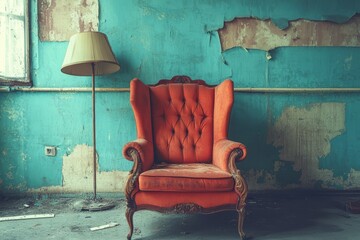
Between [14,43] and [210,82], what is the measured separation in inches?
74.7

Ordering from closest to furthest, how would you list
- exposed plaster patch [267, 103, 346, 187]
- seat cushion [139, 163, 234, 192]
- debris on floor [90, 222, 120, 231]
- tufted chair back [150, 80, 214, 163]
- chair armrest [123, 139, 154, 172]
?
1. seat cushion [139, 163, 234, 192]
2. chair armrest [123, 139, 154, 172]
3. debris on floor [90, 222, 120, 231]
4. tufted chair back [150, 80, 214, 163]
5. exposed plaster patch [267, 103, 346, 187]

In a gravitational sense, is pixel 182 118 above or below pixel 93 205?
above

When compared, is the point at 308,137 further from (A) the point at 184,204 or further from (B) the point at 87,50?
(B) the point at 87,50

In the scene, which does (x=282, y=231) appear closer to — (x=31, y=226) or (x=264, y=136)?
(x=264, y=136)

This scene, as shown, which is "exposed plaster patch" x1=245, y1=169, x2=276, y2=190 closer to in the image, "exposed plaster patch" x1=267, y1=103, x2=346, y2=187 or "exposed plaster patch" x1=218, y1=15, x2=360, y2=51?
"exposed plaster patch" x1=267, y1=103, x2=346, y2=187

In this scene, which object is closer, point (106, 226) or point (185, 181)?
point (185, 181)

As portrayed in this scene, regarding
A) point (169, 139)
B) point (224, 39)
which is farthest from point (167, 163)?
point (224, 39)

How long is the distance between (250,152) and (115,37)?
170 cm

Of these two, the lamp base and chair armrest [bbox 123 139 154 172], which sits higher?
chair armrest [bbox 123 139 154 172]

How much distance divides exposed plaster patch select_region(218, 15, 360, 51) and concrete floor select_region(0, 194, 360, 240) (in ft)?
→ 4.88

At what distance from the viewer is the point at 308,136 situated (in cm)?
351

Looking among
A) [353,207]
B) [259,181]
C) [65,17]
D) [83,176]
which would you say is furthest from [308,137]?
[65,17]

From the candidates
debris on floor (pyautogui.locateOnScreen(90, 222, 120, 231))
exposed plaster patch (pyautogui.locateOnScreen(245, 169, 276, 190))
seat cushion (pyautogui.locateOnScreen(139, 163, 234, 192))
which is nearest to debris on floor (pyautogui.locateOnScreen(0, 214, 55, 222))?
debris on floor (pyautogui.locateOnScreen(90, 222, 120, 231))

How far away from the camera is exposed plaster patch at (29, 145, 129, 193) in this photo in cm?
346
